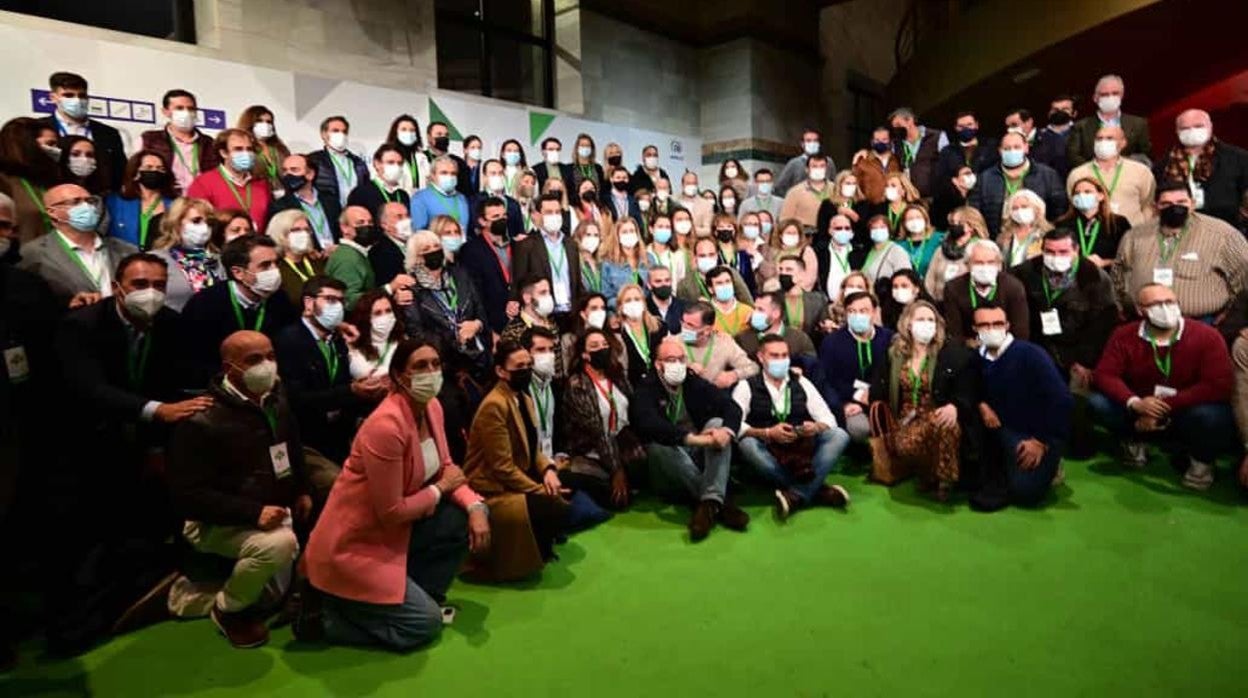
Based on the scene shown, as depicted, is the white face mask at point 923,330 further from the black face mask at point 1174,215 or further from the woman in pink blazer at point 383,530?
the woman in pink blazer at point 383,530

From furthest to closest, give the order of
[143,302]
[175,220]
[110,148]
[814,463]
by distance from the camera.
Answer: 1. [110,148]
2. [814,463]
3. [175,220]
4. [143,302]

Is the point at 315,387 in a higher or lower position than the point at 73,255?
lower

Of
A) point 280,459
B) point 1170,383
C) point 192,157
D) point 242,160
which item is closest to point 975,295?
point 1170,383

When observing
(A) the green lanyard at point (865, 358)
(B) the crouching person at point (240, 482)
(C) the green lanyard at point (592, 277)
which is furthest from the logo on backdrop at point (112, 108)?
(A) the green lanyard at point (865, 358)

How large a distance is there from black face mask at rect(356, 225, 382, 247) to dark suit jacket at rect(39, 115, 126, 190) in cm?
155

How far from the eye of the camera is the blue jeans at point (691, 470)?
14.3ft

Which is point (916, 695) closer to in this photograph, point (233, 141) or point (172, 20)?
point (233, 141)

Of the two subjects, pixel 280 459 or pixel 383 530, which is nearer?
pixel 383 530

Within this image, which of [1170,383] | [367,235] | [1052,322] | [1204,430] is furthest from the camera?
[1052,322]

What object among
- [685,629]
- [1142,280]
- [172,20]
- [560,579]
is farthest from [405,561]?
[172,20]

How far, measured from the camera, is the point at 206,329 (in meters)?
3.75

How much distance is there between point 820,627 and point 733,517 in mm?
1225

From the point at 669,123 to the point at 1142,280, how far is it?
27.3ft

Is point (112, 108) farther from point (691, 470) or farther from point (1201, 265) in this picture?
point (1201, 265)
